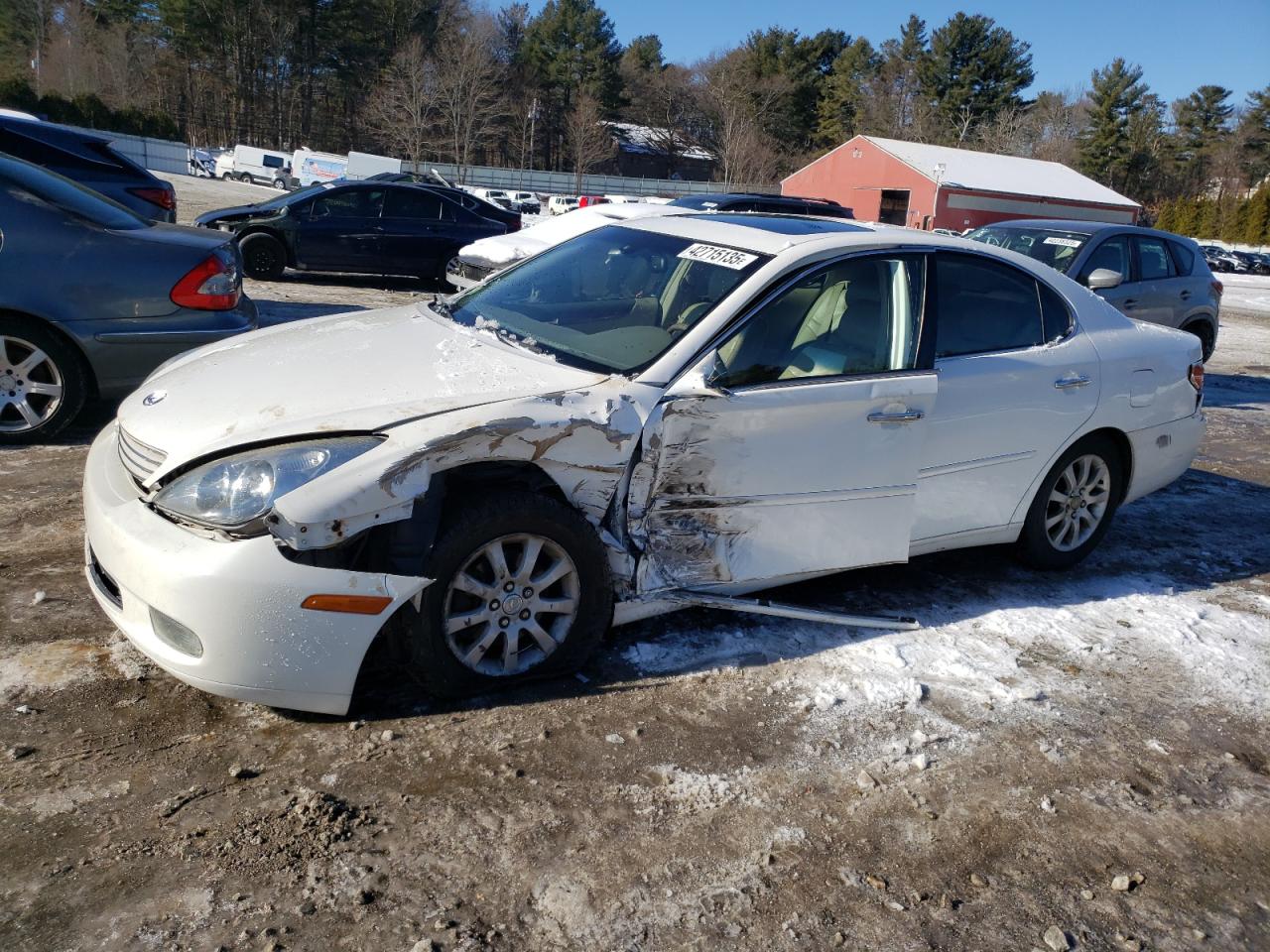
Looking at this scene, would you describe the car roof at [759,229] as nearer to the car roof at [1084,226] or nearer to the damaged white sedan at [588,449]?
the damaged white sedan at [588,449]

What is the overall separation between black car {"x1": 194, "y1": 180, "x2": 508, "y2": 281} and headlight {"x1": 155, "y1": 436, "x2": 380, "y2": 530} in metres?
10.9

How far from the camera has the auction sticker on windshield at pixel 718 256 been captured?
4016 millimetres

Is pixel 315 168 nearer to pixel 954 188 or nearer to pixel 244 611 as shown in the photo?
pixel 954 188

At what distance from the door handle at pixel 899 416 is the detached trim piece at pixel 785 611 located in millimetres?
820

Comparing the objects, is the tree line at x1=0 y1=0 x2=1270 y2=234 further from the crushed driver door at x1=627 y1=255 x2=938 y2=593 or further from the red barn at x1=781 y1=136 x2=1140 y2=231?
the crushed driver door at x1=627 y1=255 x2=938 y2=593

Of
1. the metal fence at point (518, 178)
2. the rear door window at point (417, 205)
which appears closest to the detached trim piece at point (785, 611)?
the rear door window at point (417, 205)

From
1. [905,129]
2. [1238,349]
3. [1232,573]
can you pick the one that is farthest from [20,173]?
[905,129]

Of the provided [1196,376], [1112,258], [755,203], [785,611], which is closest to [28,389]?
[785,611]

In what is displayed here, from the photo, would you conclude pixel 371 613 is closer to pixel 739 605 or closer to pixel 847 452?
pixel 739 605

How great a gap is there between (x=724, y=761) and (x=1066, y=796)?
3.59ft

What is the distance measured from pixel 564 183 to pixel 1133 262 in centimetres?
5593

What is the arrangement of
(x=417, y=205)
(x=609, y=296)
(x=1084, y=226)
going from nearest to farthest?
(x=609, y=296) < (x=1084, y=226) < (x=417, y=205)

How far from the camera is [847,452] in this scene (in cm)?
390

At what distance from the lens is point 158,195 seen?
10391mm
